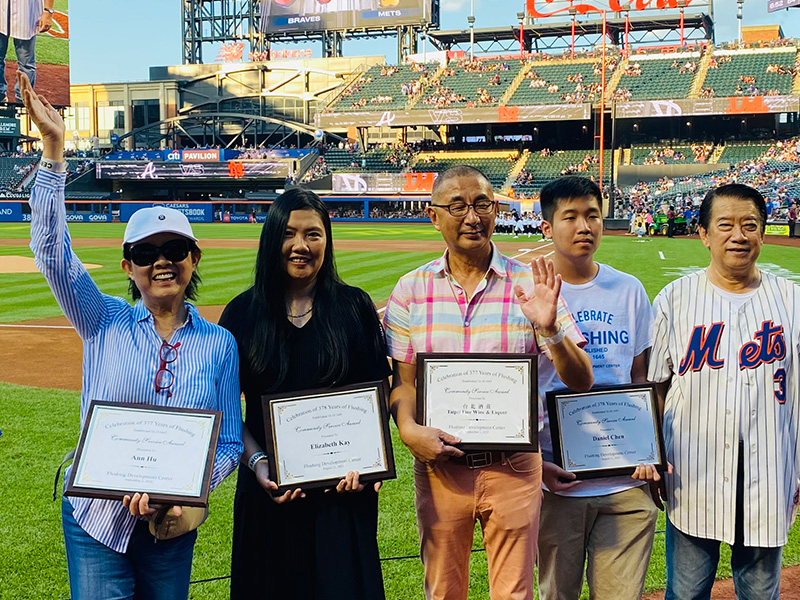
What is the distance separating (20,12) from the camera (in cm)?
5197

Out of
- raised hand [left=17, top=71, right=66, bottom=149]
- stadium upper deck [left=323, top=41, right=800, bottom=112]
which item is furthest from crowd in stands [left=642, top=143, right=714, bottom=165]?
raised hand [left=17, top=71, right=66, bottom=149]

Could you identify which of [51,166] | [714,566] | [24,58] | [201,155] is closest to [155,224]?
[51,166]

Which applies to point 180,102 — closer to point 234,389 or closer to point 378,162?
A: point 378,162

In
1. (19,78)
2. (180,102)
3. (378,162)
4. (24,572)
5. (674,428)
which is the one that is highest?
(180,102)

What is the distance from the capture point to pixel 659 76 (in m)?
53.6

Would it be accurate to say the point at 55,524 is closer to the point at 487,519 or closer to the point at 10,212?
the point at 487,519

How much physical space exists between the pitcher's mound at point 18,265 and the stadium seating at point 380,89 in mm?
36980

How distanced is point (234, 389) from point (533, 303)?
1203 mm

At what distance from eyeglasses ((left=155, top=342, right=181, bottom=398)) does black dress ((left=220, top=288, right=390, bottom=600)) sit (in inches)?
12.0

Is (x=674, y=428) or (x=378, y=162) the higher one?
(x=378, y=162)

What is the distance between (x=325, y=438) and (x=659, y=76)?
56.2m

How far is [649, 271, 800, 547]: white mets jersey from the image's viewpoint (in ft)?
10.0

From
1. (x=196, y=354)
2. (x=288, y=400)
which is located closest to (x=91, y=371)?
(x=196, y=354)

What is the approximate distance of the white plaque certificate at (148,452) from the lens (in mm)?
2666
